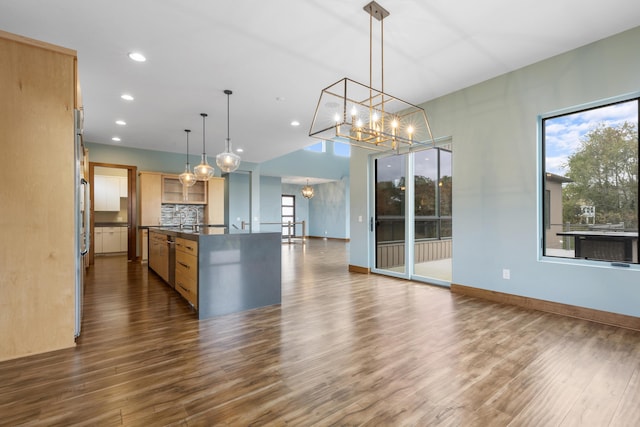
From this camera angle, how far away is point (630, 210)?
3.17 metres

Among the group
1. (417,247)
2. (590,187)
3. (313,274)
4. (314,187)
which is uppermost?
(314,187)

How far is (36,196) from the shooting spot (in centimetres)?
250

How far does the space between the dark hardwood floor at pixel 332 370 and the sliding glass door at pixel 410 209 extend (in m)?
1.96

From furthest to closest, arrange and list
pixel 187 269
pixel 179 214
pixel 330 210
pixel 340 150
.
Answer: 1. pixel 330 210
2. pixel 340 150
3. pixel 179 214
4. pixel 187 269

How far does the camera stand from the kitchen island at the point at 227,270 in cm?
333

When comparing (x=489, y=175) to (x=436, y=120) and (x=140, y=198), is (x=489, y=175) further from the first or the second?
(x=140, y=198)

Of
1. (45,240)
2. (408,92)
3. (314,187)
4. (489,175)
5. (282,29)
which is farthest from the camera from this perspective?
→ (314,187)

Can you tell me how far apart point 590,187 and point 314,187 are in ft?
41.6

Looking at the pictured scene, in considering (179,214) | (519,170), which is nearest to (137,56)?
(519,170)

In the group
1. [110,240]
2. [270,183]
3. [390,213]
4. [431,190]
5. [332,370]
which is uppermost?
[270,183]

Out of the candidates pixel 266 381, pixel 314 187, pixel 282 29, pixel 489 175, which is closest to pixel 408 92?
pixel 489 175

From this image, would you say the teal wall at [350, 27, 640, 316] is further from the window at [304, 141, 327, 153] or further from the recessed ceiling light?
the window at [304, 141, 327, 153]

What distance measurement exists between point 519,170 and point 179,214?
7.95 m

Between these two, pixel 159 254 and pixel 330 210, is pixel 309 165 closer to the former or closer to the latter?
pixel 330 210
